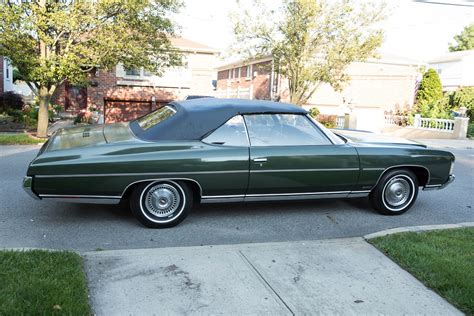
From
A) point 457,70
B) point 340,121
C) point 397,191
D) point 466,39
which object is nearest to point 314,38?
point 340,121

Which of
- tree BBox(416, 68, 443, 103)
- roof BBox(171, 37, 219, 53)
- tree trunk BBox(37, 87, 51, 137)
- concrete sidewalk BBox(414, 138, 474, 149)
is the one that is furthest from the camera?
tree BBox(416, 68, 443, 103)

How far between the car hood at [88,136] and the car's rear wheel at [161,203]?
67cm

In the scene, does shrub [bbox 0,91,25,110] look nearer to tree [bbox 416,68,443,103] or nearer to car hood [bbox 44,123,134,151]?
car hood [bbox 44,123,134,151]

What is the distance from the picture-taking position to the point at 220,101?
5613 mm

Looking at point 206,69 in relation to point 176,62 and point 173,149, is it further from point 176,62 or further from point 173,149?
point 173,149

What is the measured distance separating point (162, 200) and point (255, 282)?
1679 millimetres

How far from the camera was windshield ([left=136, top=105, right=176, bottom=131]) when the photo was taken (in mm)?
5364

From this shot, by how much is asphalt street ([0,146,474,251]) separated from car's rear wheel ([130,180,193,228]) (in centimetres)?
12

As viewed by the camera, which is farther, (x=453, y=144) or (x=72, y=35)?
(x=453, y=144)

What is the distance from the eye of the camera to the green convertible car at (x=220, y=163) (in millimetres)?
4590

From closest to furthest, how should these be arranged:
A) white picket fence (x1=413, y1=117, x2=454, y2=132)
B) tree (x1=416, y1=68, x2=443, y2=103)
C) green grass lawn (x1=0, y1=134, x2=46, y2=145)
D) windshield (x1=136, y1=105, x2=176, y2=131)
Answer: windshield (x1=136, y1=105, x2=176, y2=131) < green grass lawn (x1=0, y1=134, x2=46, y2=145) < white picket fence (x1=413, y1=117, x2=454, y2=132) < tree (x1=416, y1=68, x2=443, y2=103)

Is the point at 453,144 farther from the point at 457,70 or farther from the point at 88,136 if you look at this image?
the point at 457,70

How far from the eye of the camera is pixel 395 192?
5750 mm

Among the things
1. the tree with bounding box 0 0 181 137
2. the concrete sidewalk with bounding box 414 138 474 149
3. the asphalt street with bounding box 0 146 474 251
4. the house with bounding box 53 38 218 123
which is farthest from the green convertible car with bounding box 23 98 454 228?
the house with bounding box 53 38 218 123
